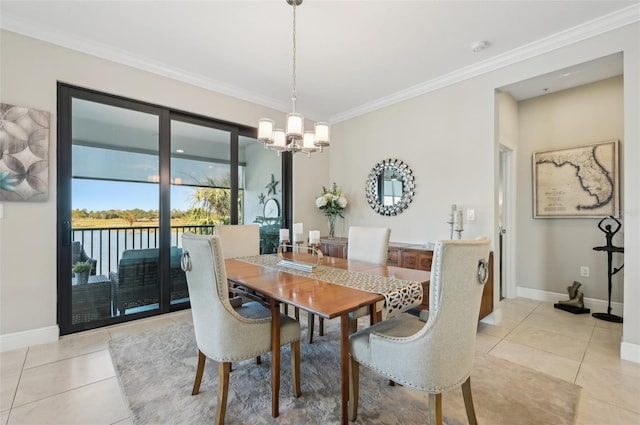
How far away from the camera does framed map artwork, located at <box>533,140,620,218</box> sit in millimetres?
3238

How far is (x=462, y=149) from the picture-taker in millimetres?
3240

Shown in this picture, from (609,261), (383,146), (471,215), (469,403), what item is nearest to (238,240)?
(469,403)

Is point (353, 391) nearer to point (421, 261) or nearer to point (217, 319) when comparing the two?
point (217, 319)

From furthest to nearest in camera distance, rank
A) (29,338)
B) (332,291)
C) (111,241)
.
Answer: (111,241) < (29,338) < (332,291)

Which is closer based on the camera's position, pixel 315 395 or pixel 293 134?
pixel 315 395

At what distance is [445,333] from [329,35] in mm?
2558

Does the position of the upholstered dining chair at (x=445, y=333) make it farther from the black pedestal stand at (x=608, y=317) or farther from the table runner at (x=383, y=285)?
the black pedestal stand at (x=608, y=317)

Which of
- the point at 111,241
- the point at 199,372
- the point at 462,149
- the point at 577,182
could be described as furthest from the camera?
the point at 577,182

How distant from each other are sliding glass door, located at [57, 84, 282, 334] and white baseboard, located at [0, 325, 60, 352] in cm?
10

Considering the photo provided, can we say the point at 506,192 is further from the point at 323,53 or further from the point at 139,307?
the point at 139,307

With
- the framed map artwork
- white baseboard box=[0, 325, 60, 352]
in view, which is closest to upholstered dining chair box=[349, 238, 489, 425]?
white baseboard box=[0, 325, 60, 352]

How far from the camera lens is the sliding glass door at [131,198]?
2.75 meters

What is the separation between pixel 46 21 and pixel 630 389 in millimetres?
5217

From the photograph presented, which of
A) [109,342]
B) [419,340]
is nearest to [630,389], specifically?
[419,340]
